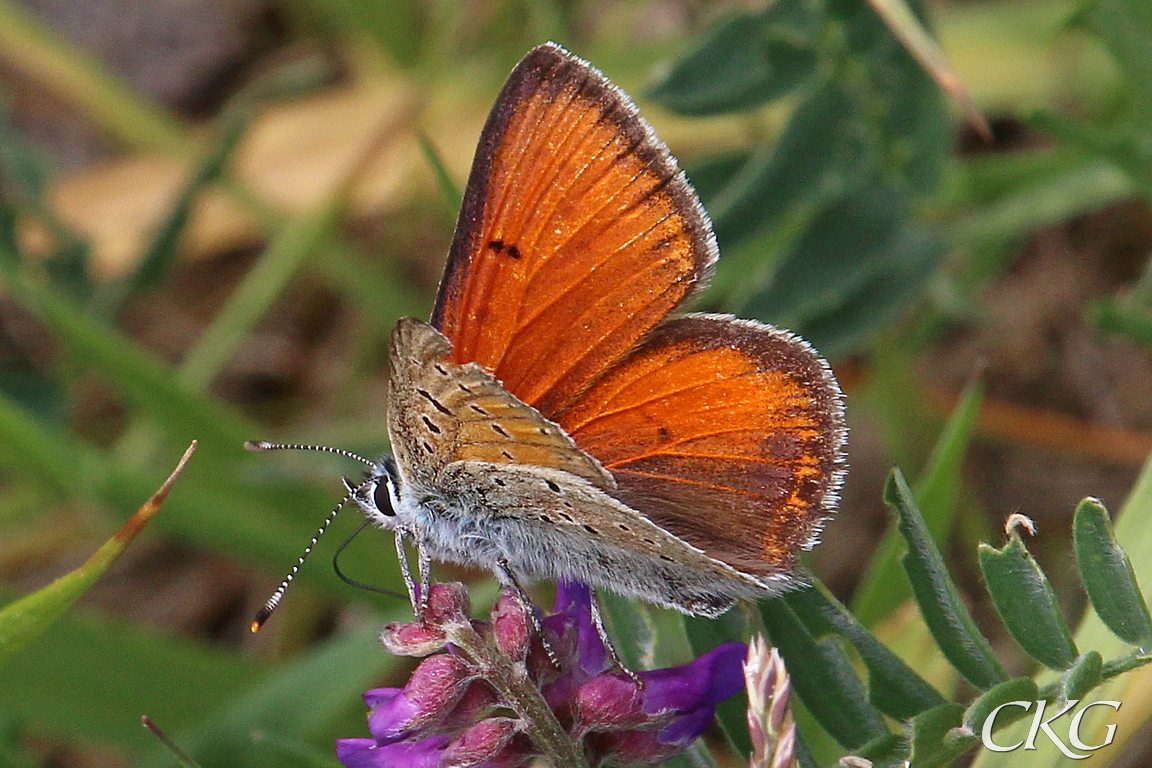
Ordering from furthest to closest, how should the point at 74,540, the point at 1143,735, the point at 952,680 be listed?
the point at 74,540 < the point at 1143,735 < the point at 952,680

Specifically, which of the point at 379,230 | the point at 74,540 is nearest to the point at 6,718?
the point at 74,540

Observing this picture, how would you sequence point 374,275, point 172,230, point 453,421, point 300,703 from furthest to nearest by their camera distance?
point 374,275, point 172,230, point 300,703, point 453,421

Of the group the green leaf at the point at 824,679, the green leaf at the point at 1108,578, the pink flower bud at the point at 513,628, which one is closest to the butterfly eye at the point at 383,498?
the pink flower bud at the point at 513,628

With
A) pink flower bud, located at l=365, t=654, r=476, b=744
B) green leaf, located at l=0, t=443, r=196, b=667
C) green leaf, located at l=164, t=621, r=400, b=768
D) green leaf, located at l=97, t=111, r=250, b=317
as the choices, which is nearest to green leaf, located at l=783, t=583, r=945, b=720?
pink flower bud, located at l=365, t=654, r=476, b=744

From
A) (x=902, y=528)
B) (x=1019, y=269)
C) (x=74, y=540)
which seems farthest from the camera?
(x=1019, y=269)

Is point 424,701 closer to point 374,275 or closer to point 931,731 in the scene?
point 931,731

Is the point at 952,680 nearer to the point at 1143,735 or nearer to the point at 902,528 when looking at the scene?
the point at 1143,735

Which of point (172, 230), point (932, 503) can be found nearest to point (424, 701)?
point (932, 503)
